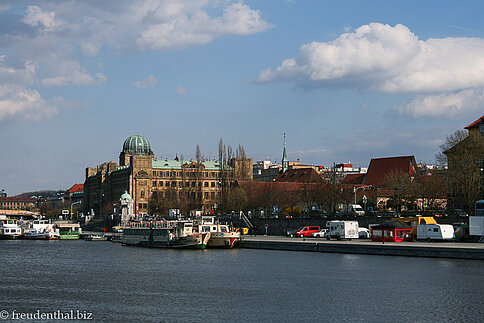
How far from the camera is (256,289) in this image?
45781 millimetres

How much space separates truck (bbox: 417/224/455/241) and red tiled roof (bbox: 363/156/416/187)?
2889 inches

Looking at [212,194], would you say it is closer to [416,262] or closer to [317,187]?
[317,187]

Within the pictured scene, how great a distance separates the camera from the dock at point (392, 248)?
61062 millimetres

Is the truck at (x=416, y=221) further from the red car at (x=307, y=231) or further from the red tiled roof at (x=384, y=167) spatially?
the red tiled roof at (x=384, y=167)

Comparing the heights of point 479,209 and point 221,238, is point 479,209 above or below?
above

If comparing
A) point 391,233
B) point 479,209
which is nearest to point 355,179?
point 479,209

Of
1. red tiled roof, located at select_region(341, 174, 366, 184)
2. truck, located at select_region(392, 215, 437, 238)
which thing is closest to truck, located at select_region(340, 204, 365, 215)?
truck, located at select_region(392, 215, 437, 238)

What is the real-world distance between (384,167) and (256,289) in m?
118

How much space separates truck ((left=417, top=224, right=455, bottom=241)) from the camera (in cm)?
7544

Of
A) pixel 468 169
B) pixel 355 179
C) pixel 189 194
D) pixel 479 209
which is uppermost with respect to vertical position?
pixel 355 179


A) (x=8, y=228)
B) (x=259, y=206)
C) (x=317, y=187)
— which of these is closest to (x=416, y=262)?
(x=317, y=187)

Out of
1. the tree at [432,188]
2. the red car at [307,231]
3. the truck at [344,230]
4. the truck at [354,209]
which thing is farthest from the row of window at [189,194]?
the truck at [344,230]

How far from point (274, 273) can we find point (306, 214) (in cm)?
6417

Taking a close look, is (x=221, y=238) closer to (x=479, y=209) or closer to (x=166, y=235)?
(x=166, y=235)
